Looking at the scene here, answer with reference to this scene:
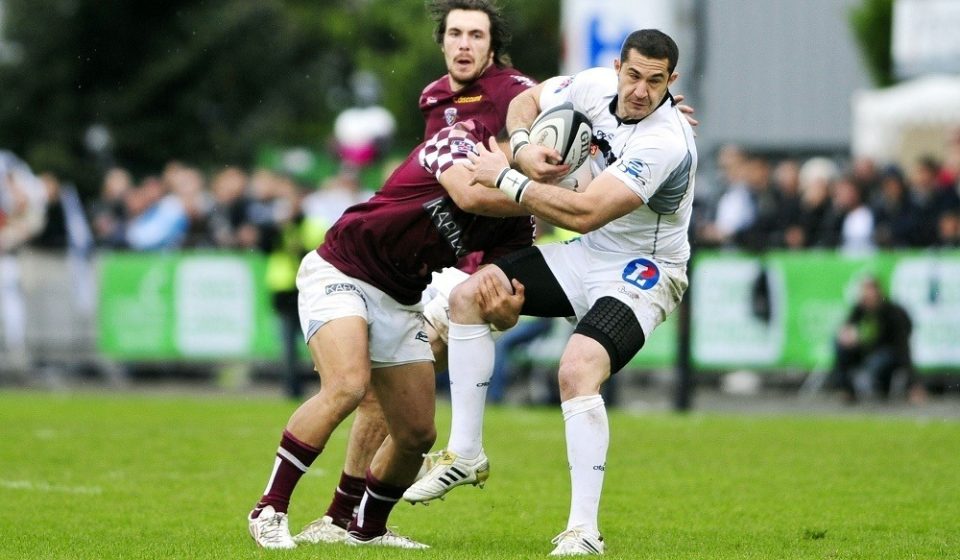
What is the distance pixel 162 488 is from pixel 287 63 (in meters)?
34.1

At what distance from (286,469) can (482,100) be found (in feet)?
6.33

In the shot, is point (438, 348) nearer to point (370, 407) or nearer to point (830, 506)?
point (370, 407)

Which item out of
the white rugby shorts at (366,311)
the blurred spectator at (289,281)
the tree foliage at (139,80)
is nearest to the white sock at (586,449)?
A: the white rugby shorts at (366,311)

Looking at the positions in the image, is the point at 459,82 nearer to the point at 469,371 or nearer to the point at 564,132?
the point at 564,132

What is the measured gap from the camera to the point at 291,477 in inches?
294

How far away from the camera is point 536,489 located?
9.90 meters

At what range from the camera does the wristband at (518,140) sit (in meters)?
7.42

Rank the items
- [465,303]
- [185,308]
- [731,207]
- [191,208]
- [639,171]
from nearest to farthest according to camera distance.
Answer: [639,171], [465,303], [731,207], [185,308], [191,208]

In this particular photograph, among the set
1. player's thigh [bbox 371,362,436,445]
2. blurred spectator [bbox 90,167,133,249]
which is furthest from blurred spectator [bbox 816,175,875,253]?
player's thigh [bbox 371,362,436,445]

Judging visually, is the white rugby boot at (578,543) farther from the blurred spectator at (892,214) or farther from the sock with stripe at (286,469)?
the blurred spectator at (892,214)

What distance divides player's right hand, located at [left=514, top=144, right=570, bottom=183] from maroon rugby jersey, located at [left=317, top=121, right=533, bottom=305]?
0.28m

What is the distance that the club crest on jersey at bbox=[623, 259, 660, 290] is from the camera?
24.9ft

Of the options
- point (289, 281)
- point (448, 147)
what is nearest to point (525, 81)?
point (448, 147)

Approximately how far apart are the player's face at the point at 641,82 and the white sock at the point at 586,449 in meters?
1.31
